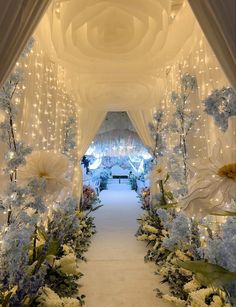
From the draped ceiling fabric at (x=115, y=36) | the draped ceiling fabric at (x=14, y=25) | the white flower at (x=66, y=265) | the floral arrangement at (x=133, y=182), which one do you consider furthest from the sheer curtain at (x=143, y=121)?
the floral arrangement at (x=133, y=182)

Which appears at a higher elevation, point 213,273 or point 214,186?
point 214,186

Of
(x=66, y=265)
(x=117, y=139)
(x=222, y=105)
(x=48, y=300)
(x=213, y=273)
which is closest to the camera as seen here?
(x=213, y=273)

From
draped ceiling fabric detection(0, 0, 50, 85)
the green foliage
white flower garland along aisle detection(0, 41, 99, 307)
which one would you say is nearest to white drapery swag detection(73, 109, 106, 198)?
white flower garland along aisle detection(0, 41, 99, 307)

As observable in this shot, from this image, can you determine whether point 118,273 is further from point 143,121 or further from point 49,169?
point 143,121

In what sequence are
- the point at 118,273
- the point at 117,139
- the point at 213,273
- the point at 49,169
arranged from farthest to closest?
the point at 117,139 < the point at 118,273 < the point at 49,169 < the point at 213,273

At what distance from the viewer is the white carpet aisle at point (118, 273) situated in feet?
6.87

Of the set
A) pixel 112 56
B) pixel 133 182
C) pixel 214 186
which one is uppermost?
pixel 112 56

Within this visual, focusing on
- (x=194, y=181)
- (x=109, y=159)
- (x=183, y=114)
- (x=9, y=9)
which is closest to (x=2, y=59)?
(x=9, y=9)

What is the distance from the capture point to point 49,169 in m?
1.26

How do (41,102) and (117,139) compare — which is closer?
(41,102)

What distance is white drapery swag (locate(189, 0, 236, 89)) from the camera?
0.85 meters

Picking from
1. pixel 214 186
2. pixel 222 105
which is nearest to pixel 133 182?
pixel 222 105

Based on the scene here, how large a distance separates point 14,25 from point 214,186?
40.3 inches

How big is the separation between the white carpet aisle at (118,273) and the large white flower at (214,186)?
1573 mm
